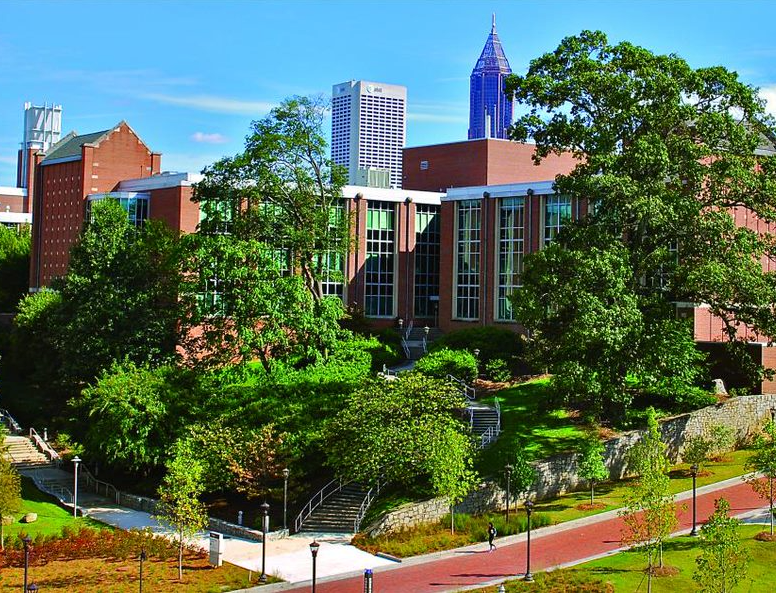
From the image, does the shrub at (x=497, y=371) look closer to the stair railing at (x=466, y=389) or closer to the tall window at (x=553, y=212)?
the stair railing at (x=466, y=389)

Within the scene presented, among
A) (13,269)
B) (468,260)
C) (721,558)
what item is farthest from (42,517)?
(13,269)

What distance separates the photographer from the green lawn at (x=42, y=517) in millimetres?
41228

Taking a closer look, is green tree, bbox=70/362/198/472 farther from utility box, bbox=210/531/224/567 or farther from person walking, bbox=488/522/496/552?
person walking, bbox=488/522/496/552

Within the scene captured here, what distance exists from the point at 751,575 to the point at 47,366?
46.9 meters

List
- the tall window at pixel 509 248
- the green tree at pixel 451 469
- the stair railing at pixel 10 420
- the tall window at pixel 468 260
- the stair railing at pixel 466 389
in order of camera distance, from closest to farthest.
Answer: the green tree at pixel 451 469
the stair railing at pixel 466 389
the stair railing at pixel 10 420
the tall window at pixel 509 248
the tall window at pixel 468 260

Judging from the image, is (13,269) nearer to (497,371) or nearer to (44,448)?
(44,448)

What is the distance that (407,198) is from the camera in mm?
78500

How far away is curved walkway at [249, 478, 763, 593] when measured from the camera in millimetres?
33094

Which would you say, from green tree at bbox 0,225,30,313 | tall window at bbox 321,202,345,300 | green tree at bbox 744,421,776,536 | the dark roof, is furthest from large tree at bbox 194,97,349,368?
green tree at bbox 0,225,30,313

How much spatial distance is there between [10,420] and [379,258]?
2888 cm

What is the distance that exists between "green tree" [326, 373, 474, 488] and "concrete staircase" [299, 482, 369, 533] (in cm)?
122

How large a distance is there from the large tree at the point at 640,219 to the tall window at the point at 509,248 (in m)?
24.5

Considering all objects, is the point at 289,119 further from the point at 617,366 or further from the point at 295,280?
the point at 617,366

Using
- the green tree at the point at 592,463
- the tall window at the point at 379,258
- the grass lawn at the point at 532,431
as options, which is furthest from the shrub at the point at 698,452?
the tall window at the point at 379,258
